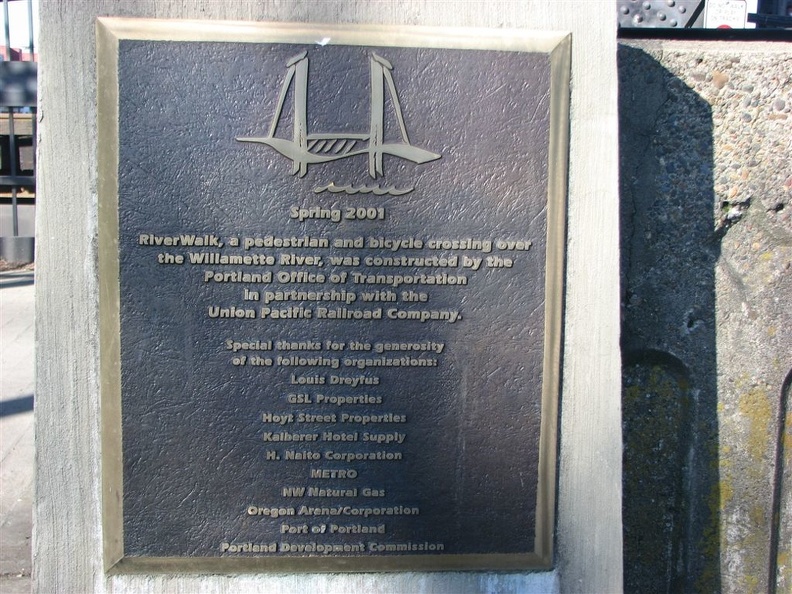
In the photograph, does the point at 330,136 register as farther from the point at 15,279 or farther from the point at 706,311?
the point at 15,279

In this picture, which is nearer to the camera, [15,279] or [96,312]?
[96,312]

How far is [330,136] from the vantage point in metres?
2.31

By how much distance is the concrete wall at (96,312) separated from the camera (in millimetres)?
2303

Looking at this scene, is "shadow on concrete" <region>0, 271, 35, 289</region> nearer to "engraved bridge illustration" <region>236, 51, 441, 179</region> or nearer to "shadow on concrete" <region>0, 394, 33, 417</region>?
"shadow on concrete" <region>0, 394, 33, 417</region>

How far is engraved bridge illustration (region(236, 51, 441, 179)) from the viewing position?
2295 millimetres

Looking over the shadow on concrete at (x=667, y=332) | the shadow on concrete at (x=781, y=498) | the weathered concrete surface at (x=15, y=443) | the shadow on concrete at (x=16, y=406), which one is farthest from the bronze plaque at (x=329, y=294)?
the shadow on concrete at (x=16, y=406)

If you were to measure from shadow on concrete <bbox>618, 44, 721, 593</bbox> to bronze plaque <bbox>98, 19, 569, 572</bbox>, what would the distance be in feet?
1.51

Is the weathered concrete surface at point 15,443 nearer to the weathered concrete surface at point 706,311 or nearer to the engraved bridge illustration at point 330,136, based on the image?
the engraved bridge illustration at point 330,136

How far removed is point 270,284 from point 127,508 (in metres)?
0.85

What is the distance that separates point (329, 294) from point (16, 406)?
3341mm

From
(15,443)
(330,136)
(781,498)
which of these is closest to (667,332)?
(781,498)

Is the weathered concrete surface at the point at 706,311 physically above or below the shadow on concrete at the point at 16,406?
above

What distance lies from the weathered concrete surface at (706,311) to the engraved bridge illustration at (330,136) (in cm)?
90

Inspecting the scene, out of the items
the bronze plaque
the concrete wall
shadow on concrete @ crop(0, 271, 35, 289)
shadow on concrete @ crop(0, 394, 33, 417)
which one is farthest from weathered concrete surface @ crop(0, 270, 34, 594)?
the bronze plaque
